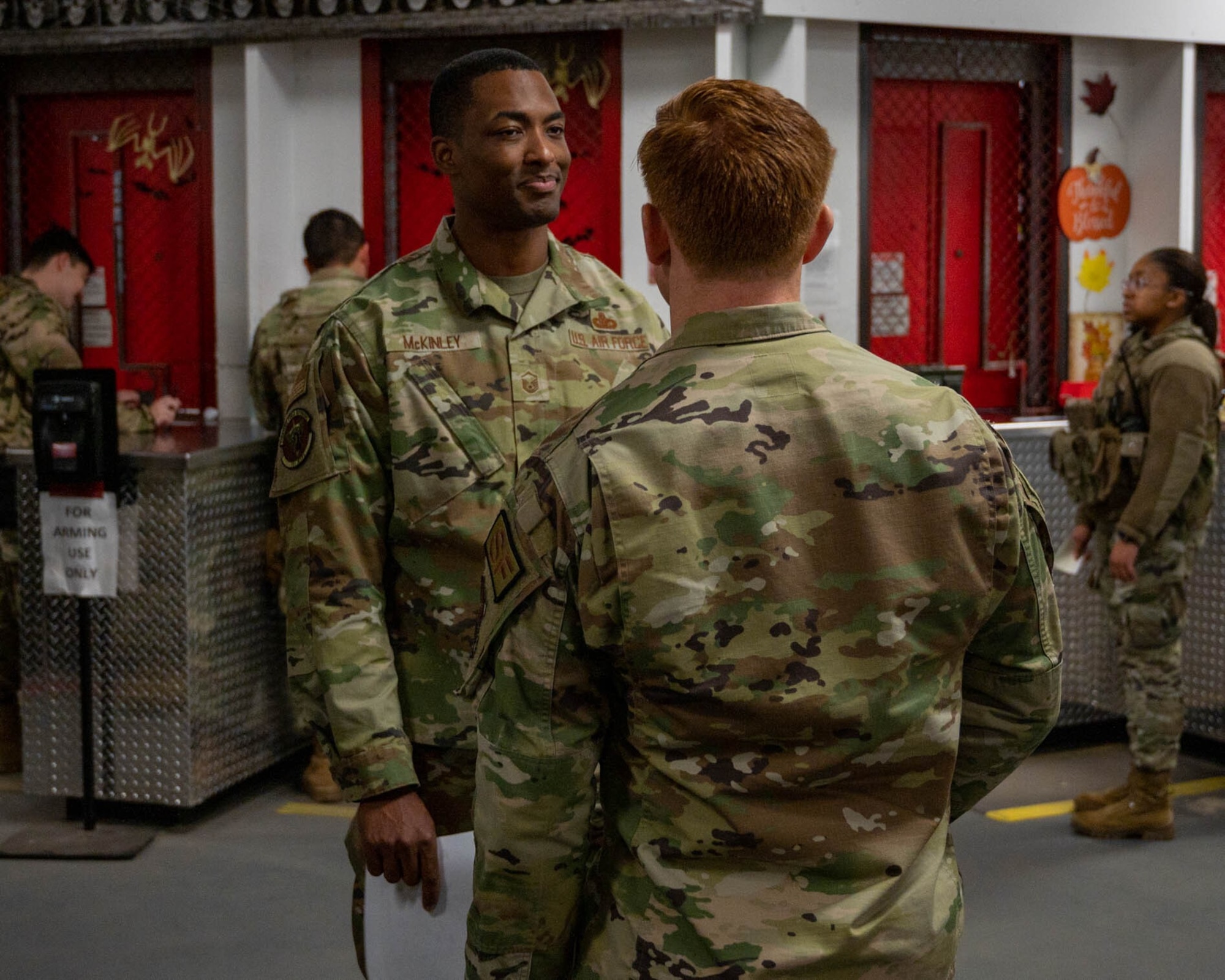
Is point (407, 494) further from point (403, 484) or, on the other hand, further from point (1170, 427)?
point (1170, 427)

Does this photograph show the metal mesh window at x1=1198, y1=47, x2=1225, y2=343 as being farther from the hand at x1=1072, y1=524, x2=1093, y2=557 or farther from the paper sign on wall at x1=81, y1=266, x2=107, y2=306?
the paper sign on wall at x1=81, y1=266, x2=107, y2=306

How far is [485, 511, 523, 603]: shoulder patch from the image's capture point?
4.84 feet

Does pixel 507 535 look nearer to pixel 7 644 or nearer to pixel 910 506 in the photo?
pixel 910 506

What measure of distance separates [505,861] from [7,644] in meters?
4.63

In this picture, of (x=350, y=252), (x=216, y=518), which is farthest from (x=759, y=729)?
(x=350, y=252)

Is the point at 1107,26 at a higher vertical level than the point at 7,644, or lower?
higher

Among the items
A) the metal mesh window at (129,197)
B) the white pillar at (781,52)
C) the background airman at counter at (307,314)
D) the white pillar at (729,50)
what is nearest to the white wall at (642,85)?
the white pillar at (729,50)

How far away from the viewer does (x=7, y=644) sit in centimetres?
554

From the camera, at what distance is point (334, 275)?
538 cm

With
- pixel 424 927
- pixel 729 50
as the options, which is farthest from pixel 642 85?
pixel 424 927

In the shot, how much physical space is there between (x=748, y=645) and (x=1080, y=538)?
3.75 m

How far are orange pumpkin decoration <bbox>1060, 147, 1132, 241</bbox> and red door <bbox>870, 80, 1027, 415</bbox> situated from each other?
21 centimetres

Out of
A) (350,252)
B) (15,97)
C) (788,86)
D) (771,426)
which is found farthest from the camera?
(15,97)


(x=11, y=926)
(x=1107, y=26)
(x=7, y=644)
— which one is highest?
(x=1107, y=26)
